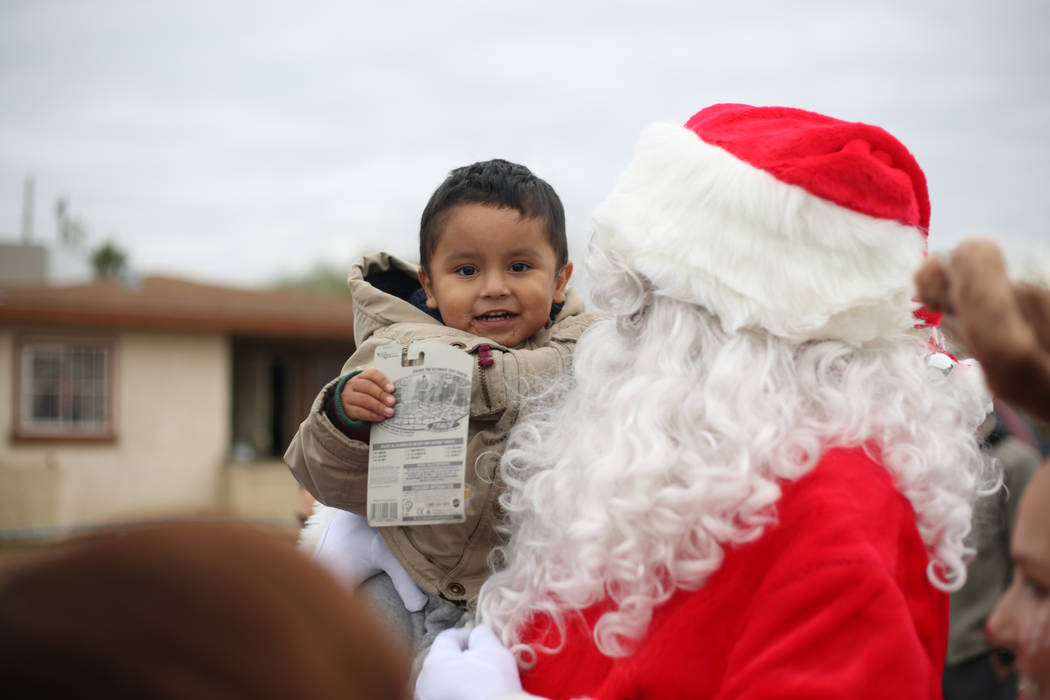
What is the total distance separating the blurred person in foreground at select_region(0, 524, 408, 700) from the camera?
79 cm

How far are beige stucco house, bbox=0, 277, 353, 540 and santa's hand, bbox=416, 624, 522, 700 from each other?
42.4 feet

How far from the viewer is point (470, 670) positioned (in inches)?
67.1

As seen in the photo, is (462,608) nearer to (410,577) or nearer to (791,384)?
(410,577)

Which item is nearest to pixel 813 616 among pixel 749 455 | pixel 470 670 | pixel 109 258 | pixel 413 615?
pixel 749 455

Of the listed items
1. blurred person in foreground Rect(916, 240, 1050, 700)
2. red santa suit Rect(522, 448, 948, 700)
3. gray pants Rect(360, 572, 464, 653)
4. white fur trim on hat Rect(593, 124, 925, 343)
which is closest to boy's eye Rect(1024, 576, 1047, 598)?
blurred person in foreground Rect(916, 240, 1050, 700)

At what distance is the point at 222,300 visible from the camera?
16844 mm

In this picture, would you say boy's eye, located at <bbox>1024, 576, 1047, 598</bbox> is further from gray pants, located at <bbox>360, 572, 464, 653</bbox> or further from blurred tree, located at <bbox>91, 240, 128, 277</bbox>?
blurred tree, located at <bbox>91, 240, 128, 277</bbox>

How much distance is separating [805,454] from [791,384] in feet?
0.54

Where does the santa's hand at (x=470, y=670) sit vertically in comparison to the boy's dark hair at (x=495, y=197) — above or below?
below

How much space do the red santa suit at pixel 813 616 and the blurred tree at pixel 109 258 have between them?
108 ft

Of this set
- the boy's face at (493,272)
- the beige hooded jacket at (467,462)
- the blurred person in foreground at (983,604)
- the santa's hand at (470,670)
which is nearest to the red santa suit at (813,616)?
the santa's hand at (470,670)

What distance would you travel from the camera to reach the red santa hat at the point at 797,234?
5.48 ft

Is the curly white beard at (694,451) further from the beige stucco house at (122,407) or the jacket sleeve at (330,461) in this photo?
the beige stucco house at (122,407)

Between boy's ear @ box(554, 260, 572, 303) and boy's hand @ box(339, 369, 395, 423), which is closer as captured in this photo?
boy's hand @ box(339, 369, 395, 423)
